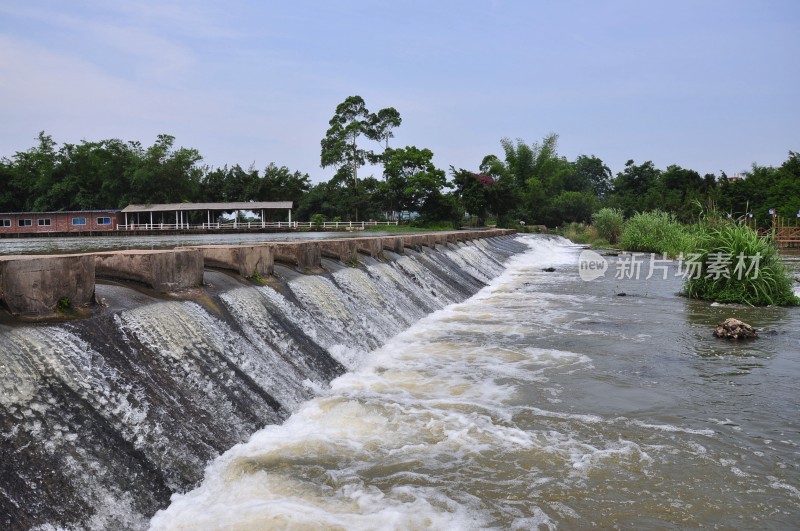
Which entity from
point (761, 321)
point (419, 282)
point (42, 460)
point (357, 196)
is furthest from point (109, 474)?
point (357, 196)

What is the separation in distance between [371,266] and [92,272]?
598cm

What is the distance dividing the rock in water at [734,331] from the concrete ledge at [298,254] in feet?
18.1

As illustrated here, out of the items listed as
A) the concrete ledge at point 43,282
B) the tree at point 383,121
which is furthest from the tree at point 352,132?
the concrete ledge at point 43,282

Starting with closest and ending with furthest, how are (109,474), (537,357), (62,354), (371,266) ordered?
(109,474) < (62,354) < (537,357) < (371,266)

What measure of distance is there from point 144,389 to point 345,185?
53.1 meters

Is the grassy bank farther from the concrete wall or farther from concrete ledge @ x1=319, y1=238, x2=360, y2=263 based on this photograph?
the concrete wall

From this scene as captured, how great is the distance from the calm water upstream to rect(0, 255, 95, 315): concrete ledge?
1571mm

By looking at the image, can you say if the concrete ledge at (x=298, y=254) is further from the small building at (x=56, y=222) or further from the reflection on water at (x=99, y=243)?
the small building at (x=56, y=222)

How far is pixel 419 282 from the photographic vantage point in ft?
36.6

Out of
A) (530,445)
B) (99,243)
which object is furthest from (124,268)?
(99,243)

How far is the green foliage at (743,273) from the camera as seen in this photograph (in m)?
10.5

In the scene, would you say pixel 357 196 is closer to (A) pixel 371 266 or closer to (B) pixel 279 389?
(A) pixel 371 266

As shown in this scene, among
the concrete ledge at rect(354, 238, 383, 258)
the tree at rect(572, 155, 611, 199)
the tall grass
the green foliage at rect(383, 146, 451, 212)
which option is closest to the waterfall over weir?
the concrete ledge at rect(354, 238, 383, 258)

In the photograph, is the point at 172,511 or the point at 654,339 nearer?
the point at 172,511
